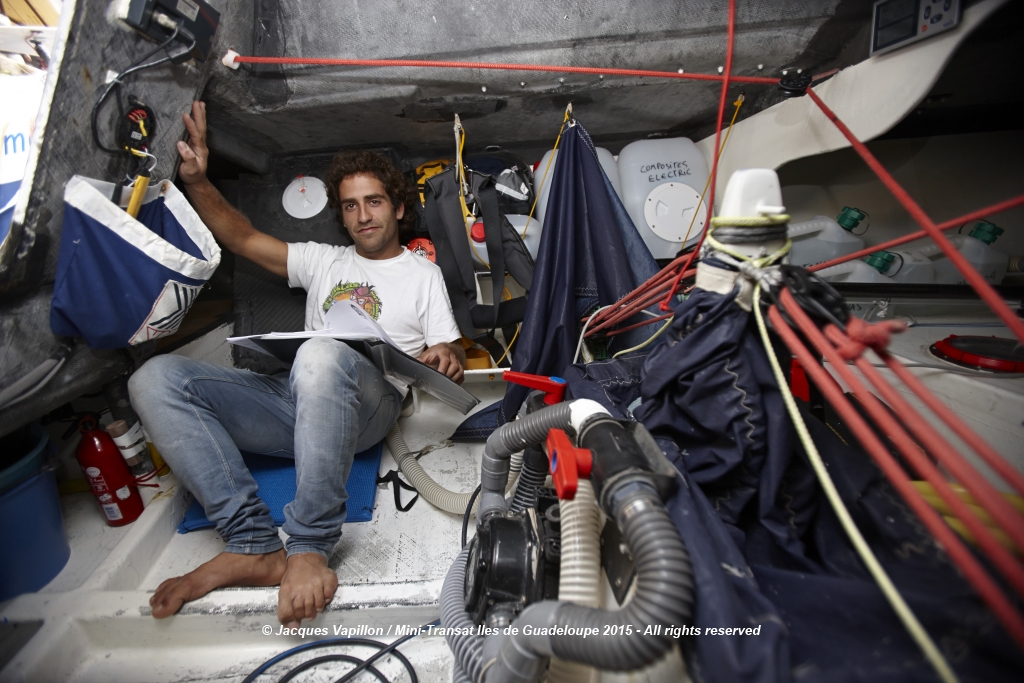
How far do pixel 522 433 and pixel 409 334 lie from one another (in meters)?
0.84

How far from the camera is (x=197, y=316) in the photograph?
5.79 ft

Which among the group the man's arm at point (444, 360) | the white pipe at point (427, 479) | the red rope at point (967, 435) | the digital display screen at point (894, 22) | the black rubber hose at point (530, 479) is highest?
the digital display screen at point (894, 22)

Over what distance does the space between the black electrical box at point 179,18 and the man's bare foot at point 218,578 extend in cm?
131

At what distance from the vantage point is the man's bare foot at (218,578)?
3.02ft

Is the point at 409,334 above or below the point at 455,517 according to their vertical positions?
above

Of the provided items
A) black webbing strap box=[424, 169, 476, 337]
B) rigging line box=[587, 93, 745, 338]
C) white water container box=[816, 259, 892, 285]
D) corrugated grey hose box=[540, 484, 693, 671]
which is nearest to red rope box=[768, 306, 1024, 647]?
corrugated grey hose box=[540, 484, 693, 671]

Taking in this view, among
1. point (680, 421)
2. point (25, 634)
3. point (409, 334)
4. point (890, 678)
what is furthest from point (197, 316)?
point (890, 678)

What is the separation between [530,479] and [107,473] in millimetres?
1175

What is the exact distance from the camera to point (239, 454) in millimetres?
1062

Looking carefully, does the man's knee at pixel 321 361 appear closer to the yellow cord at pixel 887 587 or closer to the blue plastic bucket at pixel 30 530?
the blue plastic bucket at pixel 30 530

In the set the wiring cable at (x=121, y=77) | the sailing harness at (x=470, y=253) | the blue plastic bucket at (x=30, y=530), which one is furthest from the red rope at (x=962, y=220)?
the blue plastic bucket at (x=30, y=530)

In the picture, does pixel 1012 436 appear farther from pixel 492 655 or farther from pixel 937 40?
pixel 492 655

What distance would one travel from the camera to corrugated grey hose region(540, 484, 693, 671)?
0.44 metres

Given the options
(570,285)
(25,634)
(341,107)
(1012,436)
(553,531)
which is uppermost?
(341,107)
